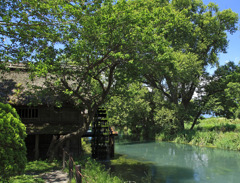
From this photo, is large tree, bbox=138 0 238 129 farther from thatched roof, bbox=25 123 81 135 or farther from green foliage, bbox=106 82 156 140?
thatched roof, bbox=25 123 81 135

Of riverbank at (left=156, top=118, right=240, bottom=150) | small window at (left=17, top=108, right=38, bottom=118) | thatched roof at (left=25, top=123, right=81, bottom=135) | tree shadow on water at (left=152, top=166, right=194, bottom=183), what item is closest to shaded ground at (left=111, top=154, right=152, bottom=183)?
tree shadow on water at (left=152, top=166, right=194, bottom=183)

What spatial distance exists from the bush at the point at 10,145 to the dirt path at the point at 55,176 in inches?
93.0

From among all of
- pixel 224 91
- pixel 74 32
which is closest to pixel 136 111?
pixel 224 91

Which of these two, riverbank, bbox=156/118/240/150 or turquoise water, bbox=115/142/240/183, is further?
riverbank, bbox=156/118/240/150

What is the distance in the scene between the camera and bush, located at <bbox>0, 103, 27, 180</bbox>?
6.91m

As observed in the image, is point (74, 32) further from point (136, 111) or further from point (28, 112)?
point (136, 111)

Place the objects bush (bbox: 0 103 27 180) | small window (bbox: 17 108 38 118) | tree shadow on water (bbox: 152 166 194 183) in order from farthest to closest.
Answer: small window (bbox: 17 108 38 118), tree shadow on water (bbox: 152 166 194 183), bush (bbox: 0 103 27 180)

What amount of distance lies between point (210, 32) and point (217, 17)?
7.36 ft

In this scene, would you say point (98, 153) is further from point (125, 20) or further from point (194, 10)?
point (194, 10)

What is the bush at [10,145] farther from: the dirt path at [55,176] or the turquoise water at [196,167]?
the turquoise water at [196,167]

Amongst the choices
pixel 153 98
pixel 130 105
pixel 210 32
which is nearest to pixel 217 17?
pixel 210 32

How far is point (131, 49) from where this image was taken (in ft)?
42.4

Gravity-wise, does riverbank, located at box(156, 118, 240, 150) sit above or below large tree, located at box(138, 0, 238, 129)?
below

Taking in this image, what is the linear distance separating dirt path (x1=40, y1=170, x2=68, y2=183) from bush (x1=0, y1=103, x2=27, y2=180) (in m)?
2.36
